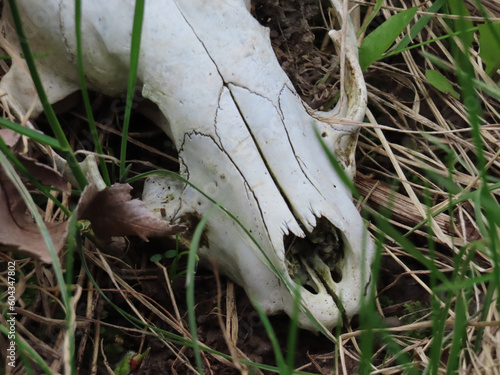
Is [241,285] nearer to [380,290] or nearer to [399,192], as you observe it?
[380,290]

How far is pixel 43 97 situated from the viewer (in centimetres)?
157

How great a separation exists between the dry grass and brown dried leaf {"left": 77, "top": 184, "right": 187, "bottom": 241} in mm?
169

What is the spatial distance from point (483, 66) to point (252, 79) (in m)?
1.25

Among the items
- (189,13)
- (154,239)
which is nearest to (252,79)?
(189,13)

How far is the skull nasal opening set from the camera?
1.79m

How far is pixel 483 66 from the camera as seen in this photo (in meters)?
2.66

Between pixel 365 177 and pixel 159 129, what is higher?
pixel 159 129

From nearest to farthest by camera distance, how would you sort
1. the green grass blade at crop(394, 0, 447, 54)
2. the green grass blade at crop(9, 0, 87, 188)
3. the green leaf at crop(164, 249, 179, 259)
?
the green grass blade at crop(9, 0, 87, 188) < the green leaf at crop(164, 249, 179, 259) < the green grass blade at crop(394, 0, 447, 54)

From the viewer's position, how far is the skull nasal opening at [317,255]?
5.89ft

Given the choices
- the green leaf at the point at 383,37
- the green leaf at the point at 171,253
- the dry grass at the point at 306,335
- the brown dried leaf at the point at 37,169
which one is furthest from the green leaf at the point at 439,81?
the brown dried leaf at the point at 37,169

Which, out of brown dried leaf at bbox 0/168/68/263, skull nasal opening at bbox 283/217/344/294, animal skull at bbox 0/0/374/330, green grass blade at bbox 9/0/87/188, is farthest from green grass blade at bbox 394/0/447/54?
brown dried leaf at bbox 0/168/68/263

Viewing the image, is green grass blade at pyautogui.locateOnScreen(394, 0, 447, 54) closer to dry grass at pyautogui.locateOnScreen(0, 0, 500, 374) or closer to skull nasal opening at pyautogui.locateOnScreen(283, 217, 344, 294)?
dry grass at pyautogui.locateOnScreen(0, 0, 500, 374)

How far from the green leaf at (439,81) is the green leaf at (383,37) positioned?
0.26 m

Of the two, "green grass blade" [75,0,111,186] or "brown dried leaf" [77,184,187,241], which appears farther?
"brown dried leaf" [77,184,187,241]
